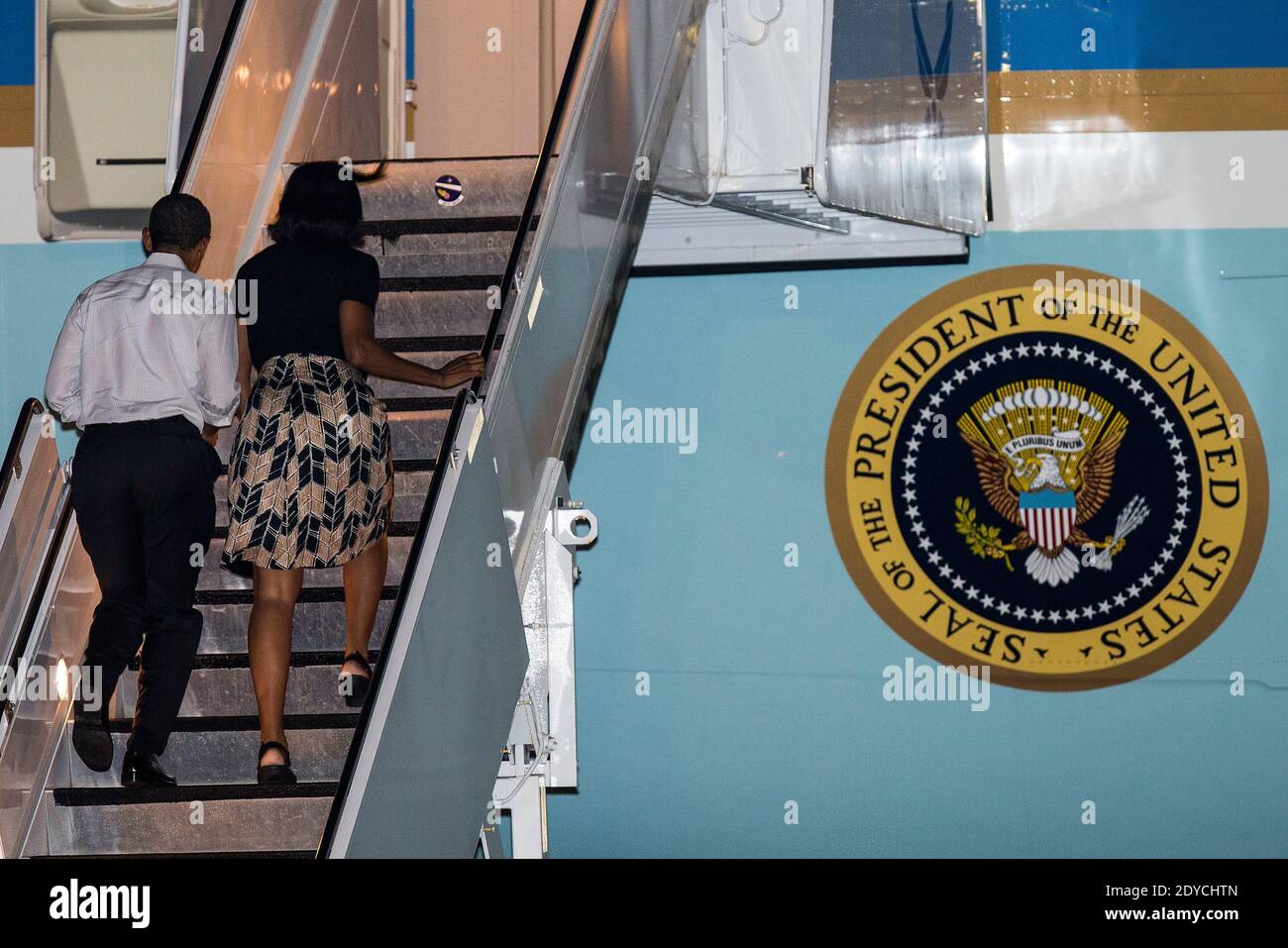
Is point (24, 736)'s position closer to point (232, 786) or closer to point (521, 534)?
point (232, 786)

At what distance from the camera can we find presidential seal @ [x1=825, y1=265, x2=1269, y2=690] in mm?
5559

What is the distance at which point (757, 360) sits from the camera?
567 cm

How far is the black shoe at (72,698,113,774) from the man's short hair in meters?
1.10

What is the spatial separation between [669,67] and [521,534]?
159 cm

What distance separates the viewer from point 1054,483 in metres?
5.62

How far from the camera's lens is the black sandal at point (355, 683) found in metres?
3.80

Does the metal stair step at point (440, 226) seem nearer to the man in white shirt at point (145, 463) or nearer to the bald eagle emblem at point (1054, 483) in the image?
the man in white shirt at point (145, 463)

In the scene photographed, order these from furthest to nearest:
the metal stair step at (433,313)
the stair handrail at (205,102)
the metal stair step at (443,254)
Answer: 1. the metal stair step at (443,254)
2. the metal stair step at (433,313)
3. the stair handrail at (205,102)

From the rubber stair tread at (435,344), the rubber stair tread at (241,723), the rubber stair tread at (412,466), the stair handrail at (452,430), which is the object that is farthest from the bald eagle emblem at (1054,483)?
the rubber stair tread at (241,723)

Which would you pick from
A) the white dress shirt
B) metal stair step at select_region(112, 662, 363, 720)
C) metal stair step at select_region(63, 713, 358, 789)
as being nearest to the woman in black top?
the white dress shirt

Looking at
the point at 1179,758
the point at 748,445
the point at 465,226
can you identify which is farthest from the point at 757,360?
the point at 1179,758

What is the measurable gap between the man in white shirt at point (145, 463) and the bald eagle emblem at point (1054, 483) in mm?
2980

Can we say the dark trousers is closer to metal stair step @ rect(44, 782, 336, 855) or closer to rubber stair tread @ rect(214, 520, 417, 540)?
metal stair step @ rect(44, 782, 336, 855)

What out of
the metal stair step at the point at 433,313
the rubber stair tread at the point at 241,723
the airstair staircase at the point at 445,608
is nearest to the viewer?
the airstair staircase at the point at 445,608
